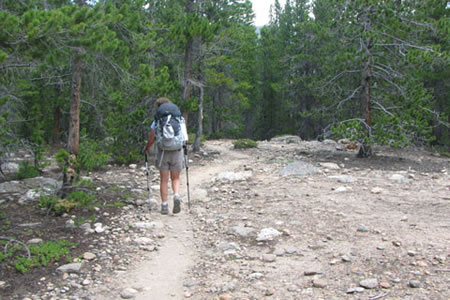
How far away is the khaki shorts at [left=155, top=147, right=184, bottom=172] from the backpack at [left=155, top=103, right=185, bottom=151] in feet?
0.43

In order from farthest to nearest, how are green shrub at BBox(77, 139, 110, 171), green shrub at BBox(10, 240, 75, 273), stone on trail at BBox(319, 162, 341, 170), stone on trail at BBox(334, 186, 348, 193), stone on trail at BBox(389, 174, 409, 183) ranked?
stone on trail at BBox(319, 162, 341, 170) < stone on trail at BBox(389, 174, 409, 183) < stone on trail at BBox(334, 186, 348, 193) < green shrub at BBox(77, 139, 110, 171) < green shrub at BBox(10, 240, 75, 273)

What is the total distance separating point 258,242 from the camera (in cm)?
610

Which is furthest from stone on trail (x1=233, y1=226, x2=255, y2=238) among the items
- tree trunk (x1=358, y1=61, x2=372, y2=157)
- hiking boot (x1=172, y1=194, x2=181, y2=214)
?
tree trunk (x1=358, y1=61, x2=372, y2=157)

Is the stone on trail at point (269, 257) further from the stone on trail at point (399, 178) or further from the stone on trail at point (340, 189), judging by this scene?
the stone on trail at point (399, 178)

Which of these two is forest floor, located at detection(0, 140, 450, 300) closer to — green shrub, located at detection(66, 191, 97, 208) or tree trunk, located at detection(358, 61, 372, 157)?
green shrub, located at detection(66, 191, 97, 208)

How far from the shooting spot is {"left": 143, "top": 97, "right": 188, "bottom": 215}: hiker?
7.20m

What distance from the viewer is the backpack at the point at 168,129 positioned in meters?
7.17

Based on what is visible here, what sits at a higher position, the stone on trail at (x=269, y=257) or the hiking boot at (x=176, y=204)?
the hiking boot at (x=176, y=204)

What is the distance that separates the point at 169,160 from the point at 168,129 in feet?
2.00

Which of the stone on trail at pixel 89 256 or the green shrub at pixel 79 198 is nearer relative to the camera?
the stone on trail at pixel 89 256

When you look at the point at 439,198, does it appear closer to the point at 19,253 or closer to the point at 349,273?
the point at 349,273

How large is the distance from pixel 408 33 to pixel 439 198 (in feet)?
21.3

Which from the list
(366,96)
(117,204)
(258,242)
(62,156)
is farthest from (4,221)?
(366,96)

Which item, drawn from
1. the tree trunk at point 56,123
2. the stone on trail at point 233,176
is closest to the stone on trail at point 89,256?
the stone on trail at point 233,176
